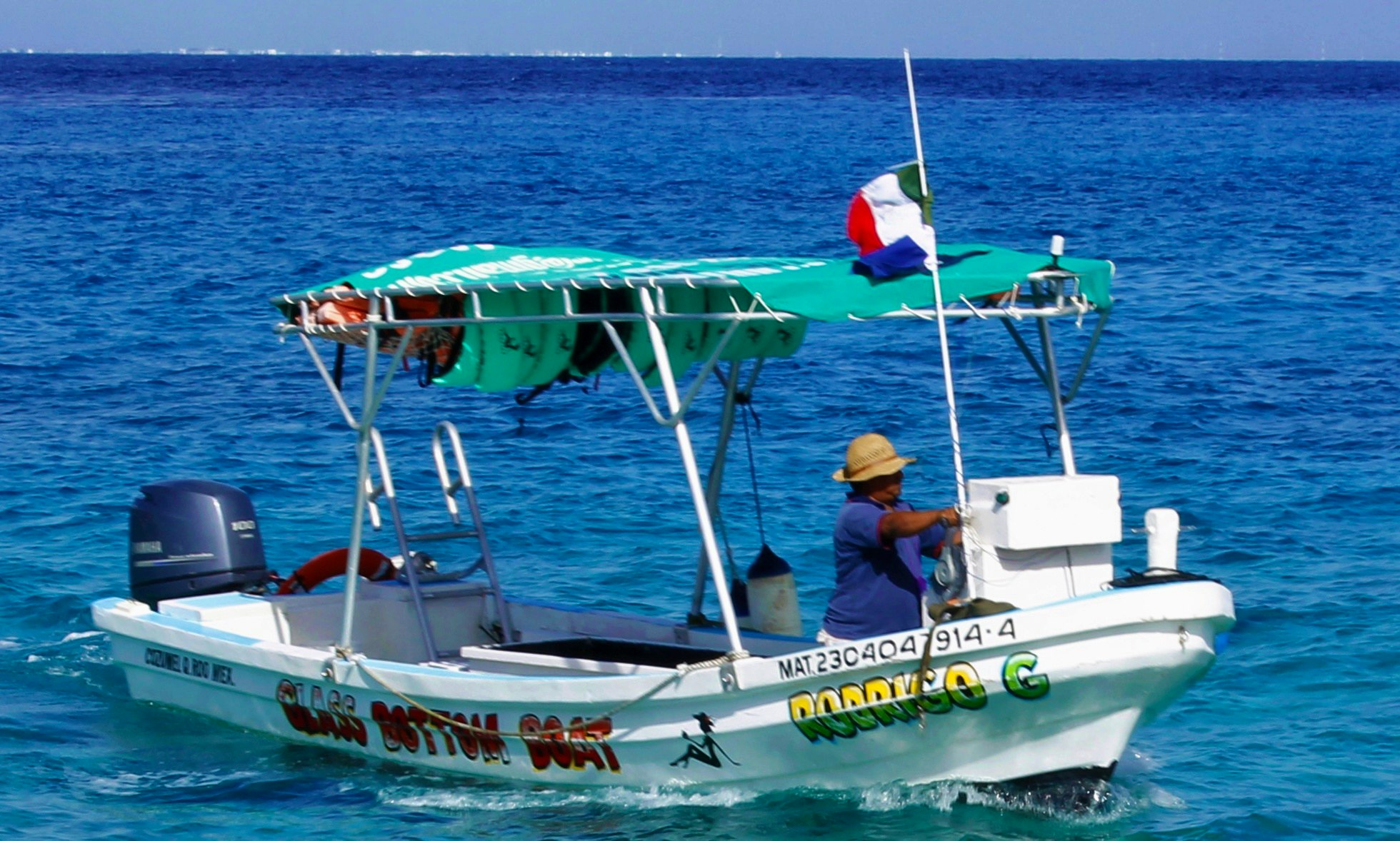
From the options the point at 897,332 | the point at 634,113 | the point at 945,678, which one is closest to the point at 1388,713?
the point at 945,678

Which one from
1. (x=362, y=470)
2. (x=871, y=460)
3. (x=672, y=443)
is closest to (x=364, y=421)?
Answer: (x=362, y=470)

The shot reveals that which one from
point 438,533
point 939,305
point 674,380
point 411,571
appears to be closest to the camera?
point 939,305

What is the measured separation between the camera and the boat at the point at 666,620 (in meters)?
7.24

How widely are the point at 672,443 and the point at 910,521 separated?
10.3 meters

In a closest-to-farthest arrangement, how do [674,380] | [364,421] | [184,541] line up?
[674,380], [364,421], [184,541]

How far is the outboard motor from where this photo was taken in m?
10.5

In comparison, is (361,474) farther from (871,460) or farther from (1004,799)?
(1004,799)

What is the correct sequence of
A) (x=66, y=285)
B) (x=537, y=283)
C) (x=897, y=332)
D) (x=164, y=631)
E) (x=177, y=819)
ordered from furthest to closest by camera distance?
(x=66, y=285)
(x=897, y=332)
(x=164, y=631)
(x=177, y=819)
(x=537, y=283)

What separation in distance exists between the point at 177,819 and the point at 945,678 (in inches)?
156

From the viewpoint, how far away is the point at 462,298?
868 cm

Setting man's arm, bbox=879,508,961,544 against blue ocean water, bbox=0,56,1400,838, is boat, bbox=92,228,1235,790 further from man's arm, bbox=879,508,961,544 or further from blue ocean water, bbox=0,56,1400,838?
blue ocean water, bbox=0,56,1400,838

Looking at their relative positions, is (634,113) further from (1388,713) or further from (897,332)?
(1388,713)

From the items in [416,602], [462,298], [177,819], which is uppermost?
[462,298]

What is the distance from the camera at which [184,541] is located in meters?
10.5
